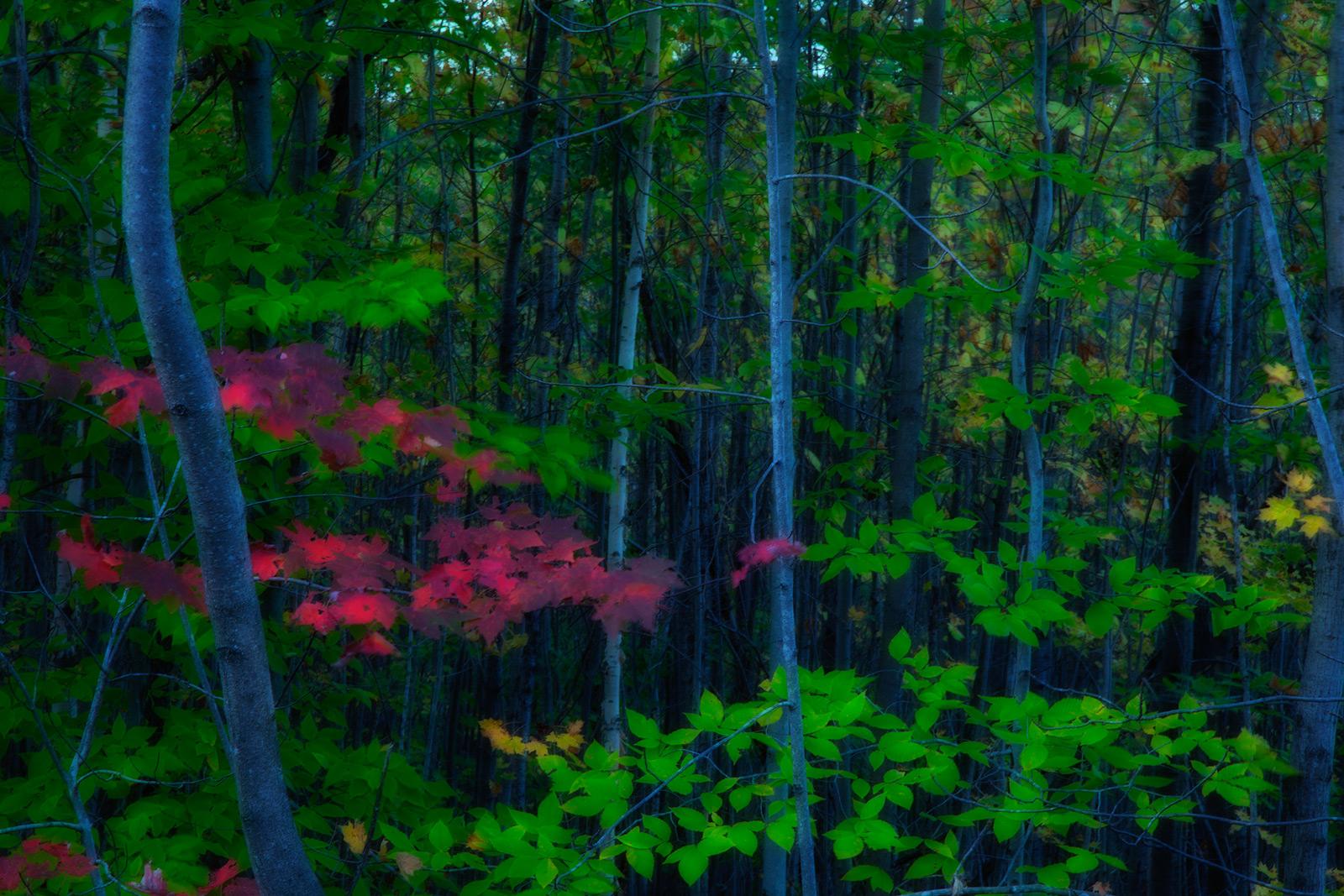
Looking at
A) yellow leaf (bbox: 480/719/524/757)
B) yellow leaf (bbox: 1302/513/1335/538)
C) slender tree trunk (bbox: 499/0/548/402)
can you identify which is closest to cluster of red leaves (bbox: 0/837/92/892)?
yellow leaf (bbox: 480/719/524/757)

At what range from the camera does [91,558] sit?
2119 millimetres

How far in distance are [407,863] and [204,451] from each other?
131 centimetres

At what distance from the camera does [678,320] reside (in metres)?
6.61

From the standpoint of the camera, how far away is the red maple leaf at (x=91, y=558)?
2.10 metres

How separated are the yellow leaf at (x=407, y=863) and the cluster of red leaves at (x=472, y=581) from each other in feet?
2.08

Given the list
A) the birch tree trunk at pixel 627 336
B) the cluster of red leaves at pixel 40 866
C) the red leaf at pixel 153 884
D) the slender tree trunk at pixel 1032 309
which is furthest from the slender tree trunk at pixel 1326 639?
the cluster of red leaves at pixel 40 866

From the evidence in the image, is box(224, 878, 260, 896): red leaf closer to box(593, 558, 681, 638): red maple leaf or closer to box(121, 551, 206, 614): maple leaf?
box(121, 551, 206, 614): maple leaf

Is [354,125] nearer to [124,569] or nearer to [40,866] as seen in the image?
[124,569]

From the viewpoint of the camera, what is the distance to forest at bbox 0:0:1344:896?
7.39ft

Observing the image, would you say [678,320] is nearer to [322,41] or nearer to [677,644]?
[677,644]

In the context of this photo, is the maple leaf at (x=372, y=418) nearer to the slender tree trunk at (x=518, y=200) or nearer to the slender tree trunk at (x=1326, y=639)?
the slender tree trunk at (x=518, y=200)

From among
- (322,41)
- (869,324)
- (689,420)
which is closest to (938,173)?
(869,324)

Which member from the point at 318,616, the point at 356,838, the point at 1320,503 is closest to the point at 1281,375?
the point at 1320,503

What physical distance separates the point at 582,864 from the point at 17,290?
92.1 inches
